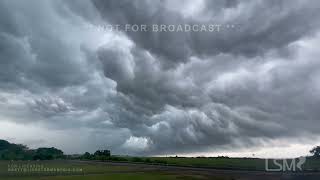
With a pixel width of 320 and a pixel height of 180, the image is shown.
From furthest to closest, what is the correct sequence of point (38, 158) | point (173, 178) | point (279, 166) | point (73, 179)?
1. point (38, 158)
2. point (279, 166)
3. point (173, 178)
4. point (73, 179)

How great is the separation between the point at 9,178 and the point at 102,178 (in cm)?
1949

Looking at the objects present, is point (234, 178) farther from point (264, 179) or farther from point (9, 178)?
point (9, 178)

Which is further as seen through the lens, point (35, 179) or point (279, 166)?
point (279, 166)

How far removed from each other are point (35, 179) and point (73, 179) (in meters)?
7.77

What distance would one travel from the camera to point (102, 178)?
244 ft

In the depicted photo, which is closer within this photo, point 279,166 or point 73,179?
point 73,179

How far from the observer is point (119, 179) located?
74125 millimetres

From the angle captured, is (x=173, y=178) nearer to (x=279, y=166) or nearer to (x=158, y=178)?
(x=158, y=178)

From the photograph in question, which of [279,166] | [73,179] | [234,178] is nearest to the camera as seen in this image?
[73,179]

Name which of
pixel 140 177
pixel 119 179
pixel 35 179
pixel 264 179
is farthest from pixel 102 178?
pixel 264 179

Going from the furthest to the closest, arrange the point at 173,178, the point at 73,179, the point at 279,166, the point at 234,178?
the point at 279,166 → the point at 234,178 → the point at 173,178 → the point at 73,179

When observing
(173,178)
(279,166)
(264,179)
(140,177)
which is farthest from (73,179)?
(279,166)

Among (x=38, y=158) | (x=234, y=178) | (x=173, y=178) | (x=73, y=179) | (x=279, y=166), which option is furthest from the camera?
(x=38, y=158)

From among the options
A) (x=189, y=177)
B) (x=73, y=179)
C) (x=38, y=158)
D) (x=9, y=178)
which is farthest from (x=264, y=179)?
(x=38, y=158)
